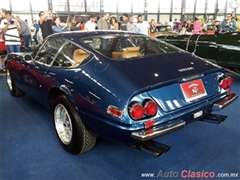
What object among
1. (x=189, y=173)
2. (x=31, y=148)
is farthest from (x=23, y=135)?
(x=189, y=173)

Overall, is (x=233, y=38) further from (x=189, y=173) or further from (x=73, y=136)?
(x=73, y=136)

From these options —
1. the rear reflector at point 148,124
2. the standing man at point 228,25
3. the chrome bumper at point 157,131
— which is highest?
the standing man at point 228,25

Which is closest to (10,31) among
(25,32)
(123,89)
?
(25,32)

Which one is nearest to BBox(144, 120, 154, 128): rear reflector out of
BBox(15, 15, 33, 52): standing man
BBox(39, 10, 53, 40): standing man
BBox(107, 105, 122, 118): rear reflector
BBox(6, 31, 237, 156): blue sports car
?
BBox(6, 31, 237, 156): blue sports car

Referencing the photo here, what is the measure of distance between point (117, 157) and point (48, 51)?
64.5 inches

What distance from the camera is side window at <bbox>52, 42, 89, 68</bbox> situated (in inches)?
93.8

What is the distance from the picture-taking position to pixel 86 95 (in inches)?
75.9

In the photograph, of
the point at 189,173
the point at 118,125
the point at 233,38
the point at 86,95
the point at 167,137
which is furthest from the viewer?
the point at 233,38

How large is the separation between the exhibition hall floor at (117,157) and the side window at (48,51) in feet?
3.09

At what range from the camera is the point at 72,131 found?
221 cm

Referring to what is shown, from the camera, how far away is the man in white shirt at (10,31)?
532 cm

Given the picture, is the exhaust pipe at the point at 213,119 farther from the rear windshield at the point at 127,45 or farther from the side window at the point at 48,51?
the side window at the point at 48,51

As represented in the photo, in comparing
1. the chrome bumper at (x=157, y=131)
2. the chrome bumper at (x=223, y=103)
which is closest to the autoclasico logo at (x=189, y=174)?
the chrome bumper at (x=157, y=131)

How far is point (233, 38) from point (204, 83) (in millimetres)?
3409
